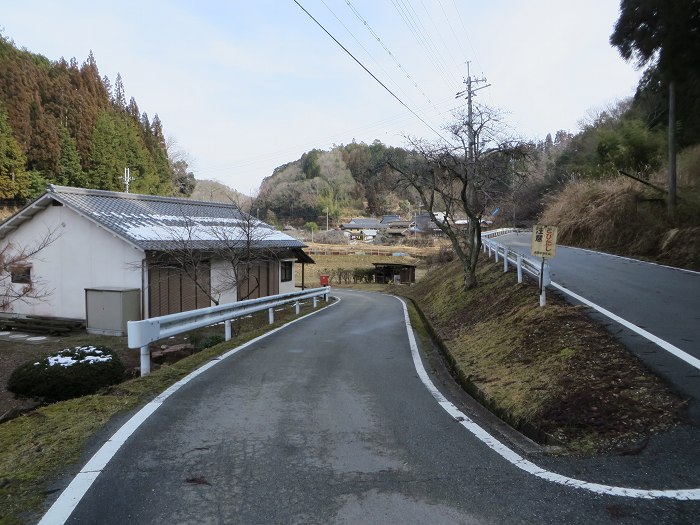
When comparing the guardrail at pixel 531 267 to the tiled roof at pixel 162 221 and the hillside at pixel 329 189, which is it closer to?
the tiled roof at pixel 162 221

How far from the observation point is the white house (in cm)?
1739

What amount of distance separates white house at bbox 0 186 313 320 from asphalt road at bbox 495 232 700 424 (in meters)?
10.4

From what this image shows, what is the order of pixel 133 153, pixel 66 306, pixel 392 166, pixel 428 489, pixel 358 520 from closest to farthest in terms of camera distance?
pixel 358 520
pixel 428 489
pixel 392 166
pixel 66 306
pixel 133 153

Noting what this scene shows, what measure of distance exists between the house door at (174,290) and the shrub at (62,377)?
9.74 m

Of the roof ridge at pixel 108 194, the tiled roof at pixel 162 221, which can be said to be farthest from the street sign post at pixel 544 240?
the roof ridge at pixel 108 194

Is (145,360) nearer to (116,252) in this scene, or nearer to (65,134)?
(116,252)

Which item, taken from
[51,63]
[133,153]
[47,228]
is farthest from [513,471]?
[51,63]

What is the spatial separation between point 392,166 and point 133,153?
56365 mm

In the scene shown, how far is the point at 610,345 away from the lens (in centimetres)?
622

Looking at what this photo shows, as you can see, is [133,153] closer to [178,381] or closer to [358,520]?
[178,381]

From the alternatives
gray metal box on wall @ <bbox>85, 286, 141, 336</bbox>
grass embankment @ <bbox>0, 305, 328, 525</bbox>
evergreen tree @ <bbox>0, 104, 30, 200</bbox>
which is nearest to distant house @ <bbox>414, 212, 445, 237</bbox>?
evergreen tree @ <bbox>0, 104, 30, 200</bbox>

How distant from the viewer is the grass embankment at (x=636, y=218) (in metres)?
18.3

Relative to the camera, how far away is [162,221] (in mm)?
20609

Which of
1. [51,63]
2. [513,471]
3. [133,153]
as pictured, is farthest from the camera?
[51,63]
